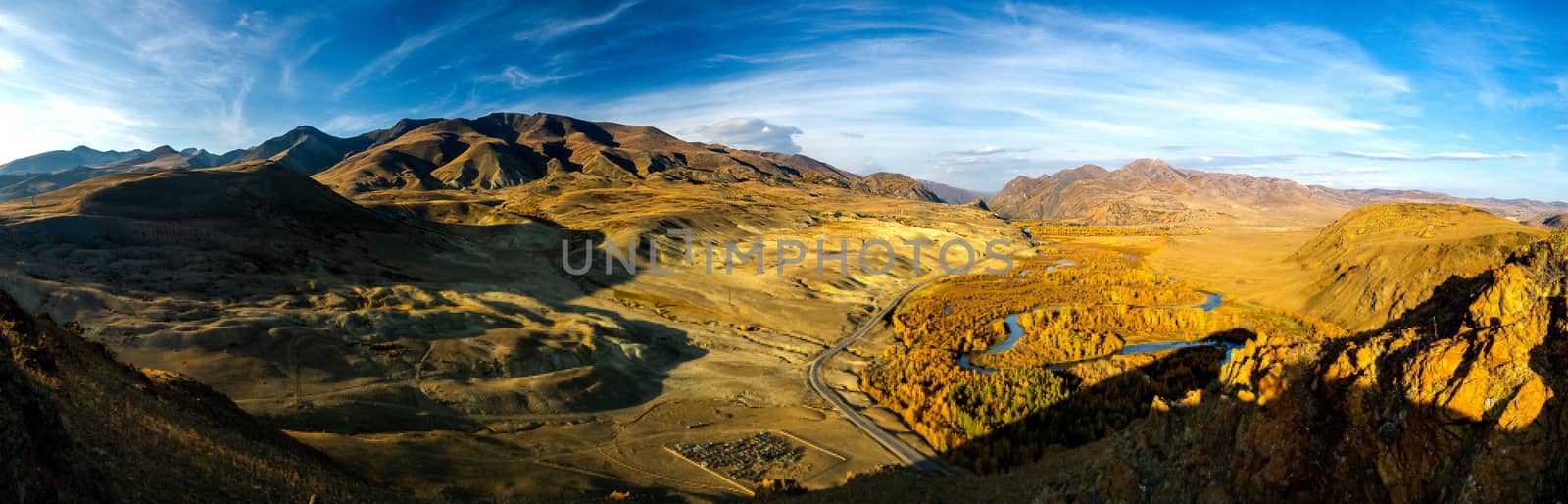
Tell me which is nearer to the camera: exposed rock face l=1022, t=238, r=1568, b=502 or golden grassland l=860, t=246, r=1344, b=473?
exposed rock face l=1022, t=238, r=1568, b=502

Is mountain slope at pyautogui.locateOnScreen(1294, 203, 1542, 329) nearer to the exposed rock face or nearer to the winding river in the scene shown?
the winding river

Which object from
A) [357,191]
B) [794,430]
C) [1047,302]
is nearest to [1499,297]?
[794,430]

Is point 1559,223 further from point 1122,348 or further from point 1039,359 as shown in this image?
point 1039,359

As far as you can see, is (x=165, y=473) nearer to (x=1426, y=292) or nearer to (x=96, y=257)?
(x=96, y=257)

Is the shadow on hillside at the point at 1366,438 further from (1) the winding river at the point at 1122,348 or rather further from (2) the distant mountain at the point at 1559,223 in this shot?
(2) the distant mountain at the point at 1559,223

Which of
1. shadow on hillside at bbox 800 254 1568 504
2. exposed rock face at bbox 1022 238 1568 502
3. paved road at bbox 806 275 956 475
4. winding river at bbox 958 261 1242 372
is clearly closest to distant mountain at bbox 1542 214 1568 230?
winding river at bbox 958 261 1242 372

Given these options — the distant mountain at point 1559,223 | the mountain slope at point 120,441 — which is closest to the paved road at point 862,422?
the mountain slope at point 120,441
